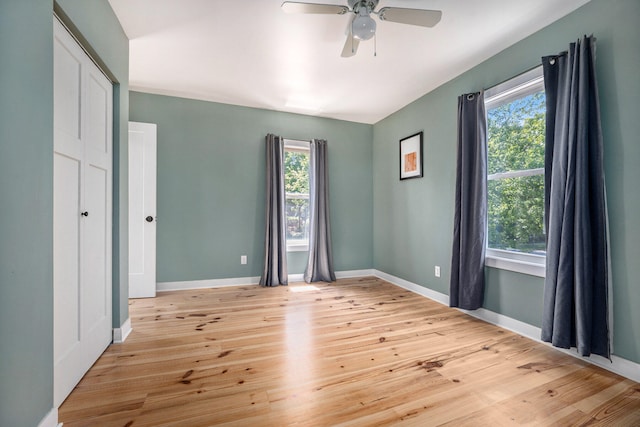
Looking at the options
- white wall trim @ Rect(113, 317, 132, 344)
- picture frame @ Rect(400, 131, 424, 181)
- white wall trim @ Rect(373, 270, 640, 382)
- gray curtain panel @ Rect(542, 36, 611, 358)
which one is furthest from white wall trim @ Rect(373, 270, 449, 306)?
white wall trim @ Rect(113, 317, 132, 344)

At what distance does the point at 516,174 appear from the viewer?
95.1 inches

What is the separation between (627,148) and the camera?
1.73 meters

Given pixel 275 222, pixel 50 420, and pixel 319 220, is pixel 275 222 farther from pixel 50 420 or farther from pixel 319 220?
pixel 50 420

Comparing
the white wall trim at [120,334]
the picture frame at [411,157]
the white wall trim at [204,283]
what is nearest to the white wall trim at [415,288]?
the picture frame at [411,157]

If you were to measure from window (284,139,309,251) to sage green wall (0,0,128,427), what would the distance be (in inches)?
118

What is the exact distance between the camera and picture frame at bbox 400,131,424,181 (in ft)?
11.5

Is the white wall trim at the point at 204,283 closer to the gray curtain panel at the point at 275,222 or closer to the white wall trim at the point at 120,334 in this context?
the gray curtain panel at the point at 275,222

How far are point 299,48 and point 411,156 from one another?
195cm

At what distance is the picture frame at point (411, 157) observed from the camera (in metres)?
3.50

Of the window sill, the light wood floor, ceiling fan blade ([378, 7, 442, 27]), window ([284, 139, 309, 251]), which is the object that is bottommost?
the light wood floor

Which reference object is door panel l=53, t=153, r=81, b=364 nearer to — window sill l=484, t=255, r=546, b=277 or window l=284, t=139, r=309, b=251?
window l=284, t=139, r=309, b=251

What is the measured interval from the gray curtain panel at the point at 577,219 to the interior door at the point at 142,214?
3.86 metres

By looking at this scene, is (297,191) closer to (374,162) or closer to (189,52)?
(374,162)

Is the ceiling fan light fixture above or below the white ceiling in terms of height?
below
